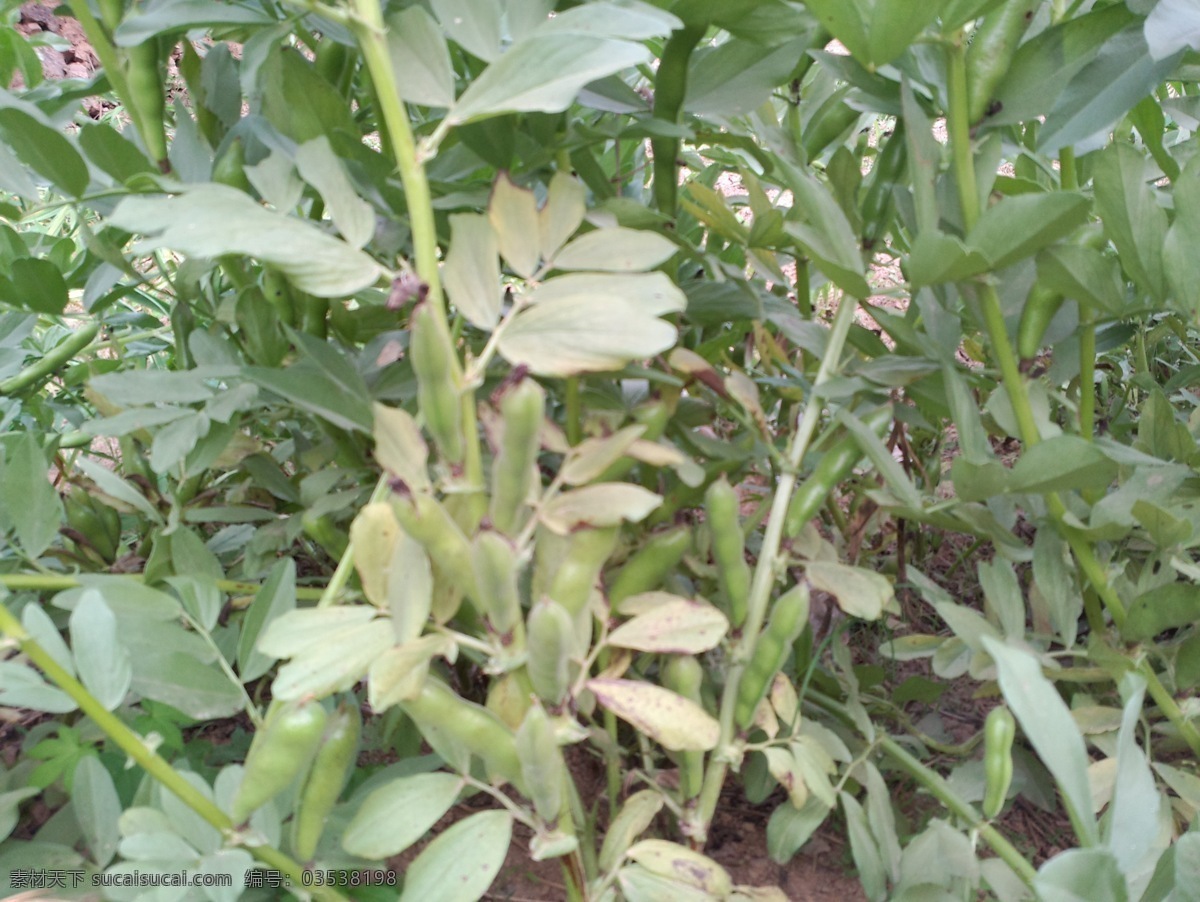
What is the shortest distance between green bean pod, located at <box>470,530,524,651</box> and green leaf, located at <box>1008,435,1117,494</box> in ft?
1.00

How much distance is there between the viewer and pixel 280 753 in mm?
409

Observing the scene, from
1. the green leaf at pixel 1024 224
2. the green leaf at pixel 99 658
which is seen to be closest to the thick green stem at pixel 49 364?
the green leaf at pixel 99 658

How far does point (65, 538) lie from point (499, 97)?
2.02ft

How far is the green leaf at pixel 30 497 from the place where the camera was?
2.05ft

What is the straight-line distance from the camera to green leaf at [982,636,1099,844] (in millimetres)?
390

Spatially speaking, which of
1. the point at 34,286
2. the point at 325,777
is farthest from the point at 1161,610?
the point at 34,286

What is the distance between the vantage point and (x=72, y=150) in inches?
21.8

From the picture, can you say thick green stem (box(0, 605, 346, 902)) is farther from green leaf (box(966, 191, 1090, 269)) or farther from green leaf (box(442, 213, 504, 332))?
green leaf (box(966, 191, 1090, 269))

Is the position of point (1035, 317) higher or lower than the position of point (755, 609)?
higher

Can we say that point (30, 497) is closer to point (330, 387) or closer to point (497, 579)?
point (330, 387)

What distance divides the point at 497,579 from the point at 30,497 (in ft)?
1.37

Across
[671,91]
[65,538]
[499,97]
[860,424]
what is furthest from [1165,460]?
[65,538]

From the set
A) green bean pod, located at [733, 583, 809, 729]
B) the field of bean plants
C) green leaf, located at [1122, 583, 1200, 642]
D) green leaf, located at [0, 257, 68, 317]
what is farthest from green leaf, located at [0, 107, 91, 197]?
green leaf, located at [1122, 583, 1200, 642]

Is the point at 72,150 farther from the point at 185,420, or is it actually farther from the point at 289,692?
the point at 289,692
